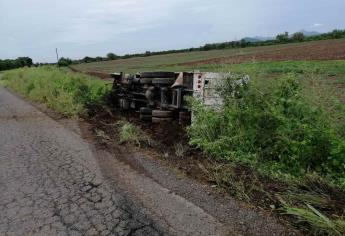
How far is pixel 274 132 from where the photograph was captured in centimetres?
604

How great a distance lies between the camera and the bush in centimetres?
544

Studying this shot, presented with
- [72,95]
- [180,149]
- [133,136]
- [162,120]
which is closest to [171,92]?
[162,120]

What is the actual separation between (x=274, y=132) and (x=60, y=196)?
3.24 m

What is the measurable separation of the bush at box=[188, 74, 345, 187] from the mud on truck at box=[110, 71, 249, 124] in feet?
1.37

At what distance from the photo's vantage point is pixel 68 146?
7840mm

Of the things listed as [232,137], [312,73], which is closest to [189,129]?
[232,137]

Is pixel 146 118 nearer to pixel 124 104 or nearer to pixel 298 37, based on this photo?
pixel 124 104

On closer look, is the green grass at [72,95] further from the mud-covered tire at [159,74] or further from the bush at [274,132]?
the bush at [274,132]

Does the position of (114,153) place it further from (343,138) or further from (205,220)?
(343,138)

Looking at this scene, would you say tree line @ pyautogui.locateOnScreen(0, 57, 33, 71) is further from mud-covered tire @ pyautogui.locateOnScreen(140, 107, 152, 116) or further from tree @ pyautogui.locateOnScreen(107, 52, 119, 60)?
mud-covered tire @ pyautogui.locateOnScreen(140, 107, 152, 116)

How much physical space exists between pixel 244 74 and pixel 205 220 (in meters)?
3.47

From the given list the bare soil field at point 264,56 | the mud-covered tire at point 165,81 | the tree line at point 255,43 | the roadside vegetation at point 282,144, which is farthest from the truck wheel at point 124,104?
the tree line at point 255,43

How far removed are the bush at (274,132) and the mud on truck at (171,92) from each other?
418 millimetres

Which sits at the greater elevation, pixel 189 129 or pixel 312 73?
pixel 312 73
